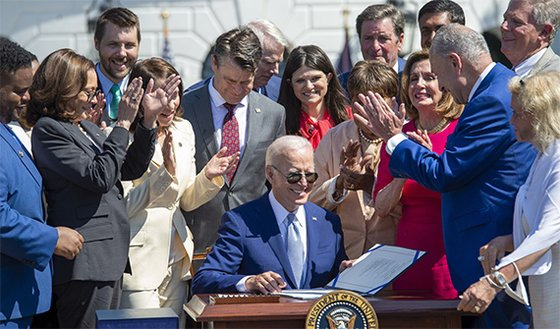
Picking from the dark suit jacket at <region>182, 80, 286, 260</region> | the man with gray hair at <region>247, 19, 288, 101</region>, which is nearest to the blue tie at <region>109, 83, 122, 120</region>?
the dark suit jacket at <region>182, 80, 286, 260</region>

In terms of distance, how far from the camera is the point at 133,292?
5289mm

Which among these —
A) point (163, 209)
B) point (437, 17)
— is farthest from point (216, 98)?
point (437, 17)

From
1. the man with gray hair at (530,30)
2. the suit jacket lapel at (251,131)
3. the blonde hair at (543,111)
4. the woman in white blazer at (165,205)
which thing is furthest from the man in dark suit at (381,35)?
the blonde hair at (543,111)

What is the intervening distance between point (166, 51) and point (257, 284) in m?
11.0

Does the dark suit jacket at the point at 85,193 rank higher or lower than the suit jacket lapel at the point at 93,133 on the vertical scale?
lower

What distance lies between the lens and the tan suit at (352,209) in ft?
17.5

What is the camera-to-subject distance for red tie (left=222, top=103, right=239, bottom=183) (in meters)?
5.75

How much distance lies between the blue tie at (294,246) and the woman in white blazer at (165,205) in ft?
2.42

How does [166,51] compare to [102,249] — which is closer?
[102,249]

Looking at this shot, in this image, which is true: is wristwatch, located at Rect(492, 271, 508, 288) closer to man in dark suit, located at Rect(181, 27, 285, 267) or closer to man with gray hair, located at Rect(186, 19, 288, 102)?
man in dark suit, located at Rect(181, 27, 285, 267)

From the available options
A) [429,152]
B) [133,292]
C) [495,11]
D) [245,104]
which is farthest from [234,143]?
[495,11]

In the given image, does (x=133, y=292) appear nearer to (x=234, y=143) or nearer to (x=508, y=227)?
(x=234, y=143)

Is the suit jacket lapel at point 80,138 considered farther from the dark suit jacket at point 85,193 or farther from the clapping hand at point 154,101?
the clapping hand at point 154,101

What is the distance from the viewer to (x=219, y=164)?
543cm
